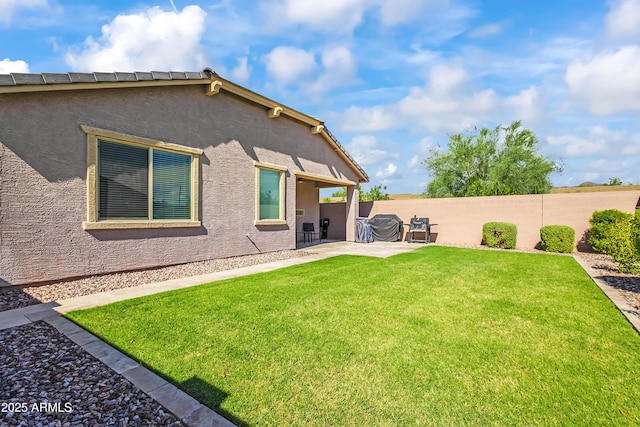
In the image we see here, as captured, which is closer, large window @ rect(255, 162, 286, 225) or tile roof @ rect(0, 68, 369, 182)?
tile roof @ rect(0, 68, 369, 182)

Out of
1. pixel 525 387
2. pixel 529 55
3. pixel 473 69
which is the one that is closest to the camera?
pixel 525 387

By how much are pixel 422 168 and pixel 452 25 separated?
15594mm

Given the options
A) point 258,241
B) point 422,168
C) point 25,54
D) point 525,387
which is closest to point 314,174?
point 258,241

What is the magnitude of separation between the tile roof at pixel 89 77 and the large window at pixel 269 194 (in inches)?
124

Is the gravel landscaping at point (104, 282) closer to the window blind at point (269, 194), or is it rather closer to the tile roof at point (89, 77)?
the window blind at point (269, 194)

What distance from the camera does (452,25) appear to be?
10.8 metres

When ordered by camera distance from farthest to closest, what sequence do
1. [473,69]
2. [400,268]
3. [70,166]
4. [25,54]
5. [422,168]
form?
1. [422,168]
2. [473,69]
3. [25,54]
4. [400,268]
5. [70,166]

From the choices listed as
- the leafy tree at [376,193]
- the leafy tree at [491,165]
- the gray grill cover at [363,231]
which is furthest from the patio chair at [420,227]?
the leafy tree at [376,193]

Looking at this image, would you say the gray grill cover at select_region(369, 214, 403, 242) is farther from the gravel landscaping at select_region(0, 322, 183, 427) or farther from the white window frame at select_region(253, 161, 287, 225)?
the gravel landscaping at select_region(0, 322, 183, 427)

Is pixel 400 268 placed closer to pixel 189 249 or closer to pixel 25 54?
pixel 189 249

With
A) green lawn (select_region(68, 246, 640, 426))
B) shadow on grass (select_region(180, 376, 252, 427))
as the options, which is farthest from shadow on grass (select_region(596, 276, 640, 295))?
shadow on grass (select_region(180, 376, 252, 427))

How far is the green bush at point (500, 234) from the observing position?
1245 centimetres

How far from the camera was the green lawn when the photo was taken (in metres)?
2.31

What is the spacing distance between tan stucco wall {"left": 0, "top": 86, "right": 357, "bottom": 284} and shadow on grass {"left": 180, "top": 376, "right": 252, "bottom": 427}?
4777 millimetres
